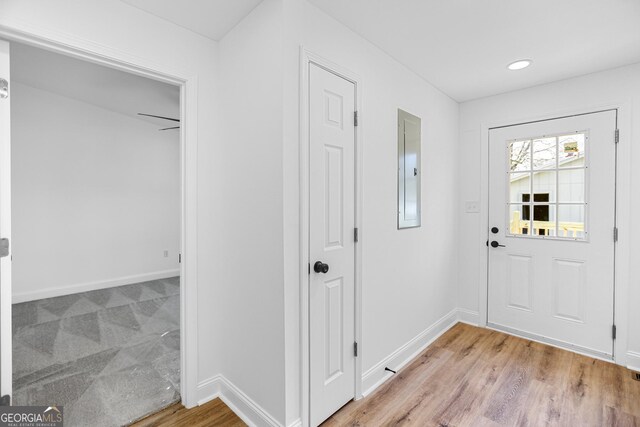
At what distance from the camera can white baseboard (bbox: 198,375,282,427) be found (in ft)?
5.76

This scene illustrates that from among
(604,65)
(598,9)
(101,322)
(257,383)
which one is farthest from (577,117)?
(101,322)

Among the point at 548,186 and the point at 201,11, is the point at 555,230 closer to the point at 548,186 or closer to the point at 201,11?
the point at 548,186

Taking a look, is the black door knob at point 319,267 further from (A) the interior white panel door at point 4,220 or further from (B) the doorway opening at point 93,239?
(A) the interior white panel door at point 4,220

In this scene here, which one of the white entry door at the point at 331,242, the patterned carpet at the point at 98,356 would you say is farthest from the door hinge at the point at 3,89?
the patterned carpet at the point at 98,356

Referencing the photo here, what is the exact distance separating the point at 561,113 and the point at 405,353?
2577mm

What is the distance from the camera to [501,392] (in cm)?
217

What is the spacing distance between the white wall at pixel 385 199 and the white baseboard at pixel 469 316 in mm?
177

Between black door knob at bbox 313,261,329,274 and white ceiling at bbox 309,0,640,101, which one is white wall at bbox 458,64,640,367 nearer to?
white ceiling at bbox 309,0,640,101

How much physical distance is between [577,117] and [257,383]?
337 centimetres

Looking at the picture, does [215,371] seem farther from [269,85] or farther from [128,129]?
[128,129]

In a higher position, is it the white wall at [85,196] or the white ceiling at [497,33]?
the white ceiling at [497,33]

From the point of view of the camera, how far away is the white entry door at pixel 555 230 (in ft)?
8.61

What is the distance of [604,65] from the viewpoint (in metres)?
2.48

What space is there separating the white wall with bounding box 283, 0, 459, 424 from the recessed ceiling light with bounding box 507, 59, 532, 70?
0.65m
